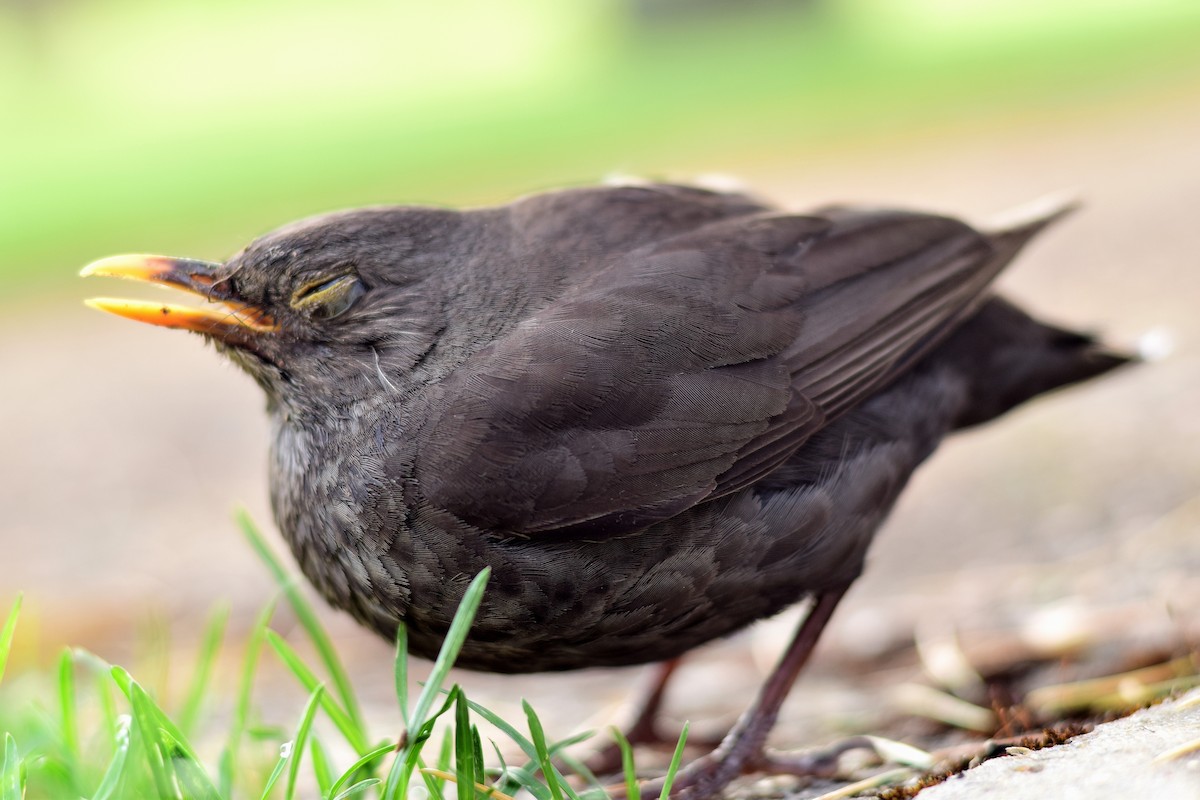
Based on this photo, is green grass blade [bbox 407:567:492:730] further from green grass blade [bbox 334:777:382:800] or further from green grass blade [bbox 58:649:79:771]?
green grass blade [bbox 58:649:79:771]

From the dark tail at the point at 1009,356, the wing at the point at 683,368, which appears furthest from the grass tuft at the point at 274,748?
the dark tail at the point at 1009,356

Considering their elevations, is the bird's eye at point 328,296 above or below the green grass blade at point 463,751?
above

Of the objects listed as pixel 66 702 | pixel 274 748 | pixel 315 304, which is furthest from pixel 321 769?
pixel 315 304

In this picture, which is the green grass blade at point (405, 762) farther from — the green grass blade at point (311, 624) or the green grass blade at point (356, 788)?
the green grass blade at point (311, 624)

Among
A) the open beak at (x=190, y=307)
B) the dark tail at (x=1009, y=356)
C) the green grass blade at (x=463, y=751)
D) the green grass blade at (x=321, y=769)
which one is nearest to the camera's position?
the green grass blade at (x=463, y=751)

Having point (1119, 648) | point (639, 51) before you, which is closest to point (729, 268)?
point (1119, 648)

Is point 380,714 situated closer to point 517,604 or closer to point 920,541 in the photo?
point 517,604

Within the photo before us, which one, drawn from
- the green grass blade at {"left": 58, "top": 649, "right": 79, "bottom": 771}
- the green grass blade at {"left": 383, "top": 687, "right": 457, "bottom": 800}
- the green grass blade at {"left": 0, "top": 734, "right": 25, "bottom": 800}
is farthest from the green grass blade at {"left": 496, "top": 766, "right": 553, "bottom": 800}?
the green grass blade at {"left": 58, "top": 649, "right": 79, "bottom": 771}
